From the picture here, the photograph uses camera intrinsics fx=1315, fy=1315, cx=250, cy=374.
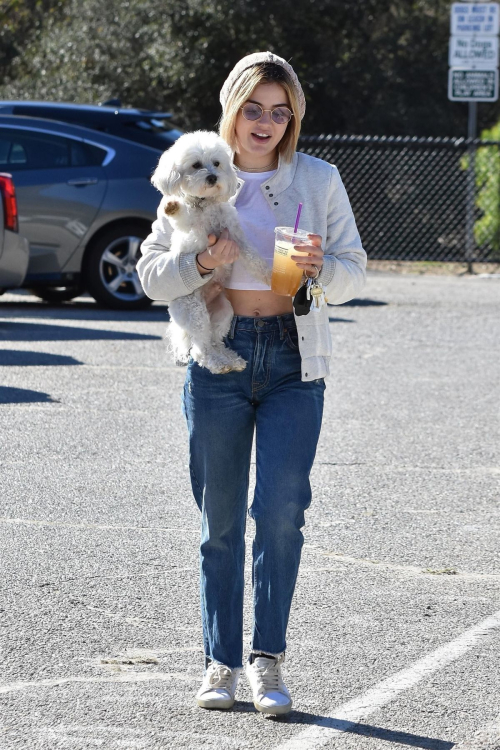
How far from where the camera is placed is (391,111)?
22828 millimetres

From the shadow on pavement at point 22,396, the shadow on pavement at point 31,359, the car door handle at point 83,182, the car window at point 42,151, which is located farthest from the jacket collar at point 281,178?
the car window at point 42,151

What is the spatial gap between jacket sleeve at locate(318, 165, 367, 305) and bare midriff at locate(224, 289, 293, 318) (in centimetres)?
14

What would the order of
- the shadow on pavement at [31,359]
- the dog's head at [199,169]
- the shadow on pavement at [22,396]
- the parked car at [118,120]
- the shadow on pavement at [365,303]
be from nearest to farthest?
the dog's head at [199,169]
the shadow on pavement at [22,396]
the shadow on pavement at [31,359]
the parked car at [118,120]
the shadow on pavement at [365,303]

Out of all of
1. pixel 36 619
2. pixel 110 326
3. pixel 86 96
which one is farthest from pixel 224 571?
pixel 86 96

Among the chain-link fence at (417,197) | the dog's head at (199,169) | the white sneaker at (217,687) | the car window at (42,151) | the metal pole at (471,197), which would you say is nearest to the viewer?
the dog's head at (199,169)

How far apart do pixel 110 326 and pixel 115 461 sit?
4921mm

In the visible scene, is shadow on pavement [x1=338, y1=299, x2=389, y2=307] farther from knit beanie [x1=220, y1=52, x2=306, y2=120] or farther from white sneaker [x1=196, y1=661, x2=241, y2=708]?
white sneaker [x1=196, y1=661, x2=241, y2=708]

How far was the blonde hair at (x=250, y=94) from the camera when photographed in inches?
147

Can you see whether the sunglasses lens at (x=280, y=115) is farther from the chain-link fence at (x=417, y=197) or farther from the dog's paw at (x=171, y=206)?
the chain-link fence at (x=417, y=197)

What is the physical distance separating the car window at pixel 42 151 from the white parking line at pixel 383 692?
8992mm

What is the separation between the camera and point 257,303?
12.5 ft

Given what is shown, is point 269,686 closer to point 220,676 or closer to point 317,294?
point 220,676

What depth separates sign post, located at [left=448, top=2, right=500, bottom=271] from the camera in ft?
56.8

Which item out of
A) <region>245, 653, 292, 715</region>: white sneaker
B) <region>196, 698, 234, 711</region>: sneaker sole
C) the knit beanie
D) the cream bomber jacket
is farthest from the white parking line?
the knit beanie
